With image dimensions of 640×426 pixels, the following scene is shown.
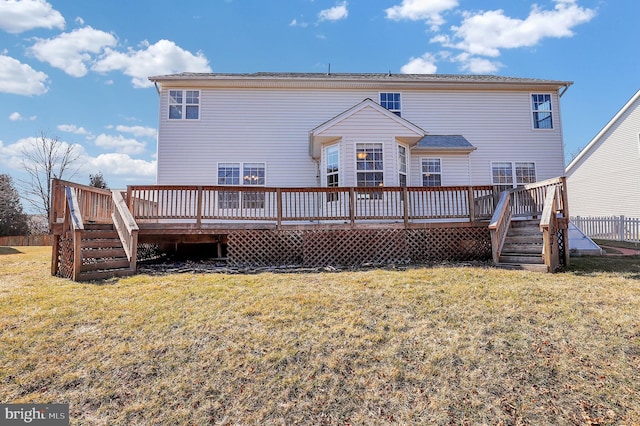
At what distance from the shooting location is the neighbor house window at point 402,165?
35.7 ft

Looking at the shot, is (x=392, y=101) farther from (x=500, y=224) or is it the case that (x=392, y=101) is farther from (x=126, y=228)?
(x=126, y=228)

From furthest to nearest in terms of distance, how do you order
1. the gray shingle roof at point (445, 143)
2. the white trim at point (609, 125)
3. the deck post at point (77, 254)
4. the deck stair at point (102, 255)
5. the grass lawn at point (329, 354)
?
1. the white trim at point (609, 125)
2. the gray shingle roof at point (445, 143)
3. the deck stair at point (102, 255)
4. the deck post at point (77, 254)
5. the grass lawn at point (329, 354)

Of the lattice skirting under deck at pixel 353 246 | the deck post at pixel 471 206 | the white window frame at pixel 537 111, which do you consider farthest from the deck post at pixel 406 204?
the white window frame at pixel 537 111

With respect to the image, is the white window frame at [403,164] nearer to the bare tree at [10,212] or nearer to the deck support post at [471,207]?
the deck support post at [471,207]

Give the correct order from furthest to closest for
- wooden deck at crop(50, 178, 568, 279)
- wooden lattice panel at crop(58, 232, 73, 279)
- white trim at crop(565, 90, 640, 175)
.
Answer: white trim at crop(565, 90, 640, 175) → wooden deck at crop(50, 178, 568, 279) → wooden lattice panel at crop(58, 232, 73, 279)

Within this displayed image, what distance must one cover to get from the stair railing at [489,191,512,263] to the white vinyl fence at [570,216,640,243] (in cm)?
969

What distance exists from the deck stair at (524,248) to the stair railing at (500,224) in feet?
0.48

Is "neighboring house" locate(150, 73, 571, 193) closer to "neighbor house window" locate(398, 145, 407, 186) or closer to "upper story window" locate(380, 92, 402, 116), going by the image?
"upper story window" locate(380, 92, 402, 116)

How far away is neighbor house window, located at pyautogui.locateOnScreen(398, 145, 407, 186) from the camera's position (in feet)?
35.7

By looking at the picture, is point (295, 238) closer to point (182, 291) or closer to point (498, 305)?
point (182, 291)

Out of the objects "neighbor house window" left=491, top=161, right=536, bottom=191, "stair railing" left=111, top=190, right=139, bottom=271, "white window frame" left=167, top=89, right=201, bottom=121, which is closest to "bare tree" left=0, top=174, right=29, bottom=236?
"white window frame" left=167, top=89, right=201, bottom=121

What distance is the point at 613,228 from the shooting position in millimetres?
15461

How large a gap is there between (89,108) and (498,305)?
1170 inches

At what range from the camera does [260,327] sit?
436cm
